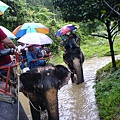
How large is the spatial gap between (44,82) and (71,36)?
3933 millimetres

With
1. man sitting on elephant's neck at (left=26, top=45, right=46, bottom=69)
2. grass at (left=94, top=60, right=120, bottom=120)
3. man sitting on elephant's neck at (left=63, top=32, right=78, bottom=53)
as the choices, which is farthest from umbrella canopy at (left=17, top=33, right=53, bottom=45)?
man sitting on elephant's neck at (left=63, top=32, right=78, bottom=53)

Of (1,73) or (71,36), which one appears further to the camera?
(71,36)

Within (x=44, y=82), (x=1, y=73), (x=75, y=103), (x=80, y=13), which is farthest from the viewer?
(x=80, y=13)

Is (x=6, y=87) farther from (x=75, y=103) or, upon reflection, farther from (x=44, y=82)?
(x=75, y=103)

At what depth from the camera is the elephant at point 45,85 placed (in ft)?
14.3

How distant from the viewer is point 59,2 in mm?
7555

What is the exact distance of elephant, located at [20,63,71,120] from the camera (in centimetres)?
435

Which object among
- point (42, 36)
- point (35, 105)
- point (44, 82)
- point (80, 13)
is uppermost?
point (80, 13)

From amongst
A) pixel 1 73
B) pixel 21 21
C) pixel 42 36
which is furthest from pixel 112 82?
pixel 21 21

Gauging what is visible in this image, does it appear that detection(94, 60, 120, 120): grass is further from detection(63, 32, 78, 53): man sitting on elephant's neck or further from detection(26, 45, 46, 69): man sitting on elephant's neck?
detection(63, 32, 78, 53): man sitting on elephant's neck

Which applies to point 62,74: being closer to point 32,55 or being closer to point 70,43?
point 32,55

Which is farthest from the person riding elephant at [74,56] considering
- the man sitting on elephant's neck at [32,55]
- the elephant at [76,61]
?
the man sitting on elephant's neck at [32,55]

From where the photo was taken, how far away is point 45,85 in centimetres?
446

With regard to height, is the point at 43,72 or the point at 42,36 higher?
the point at 42,36
